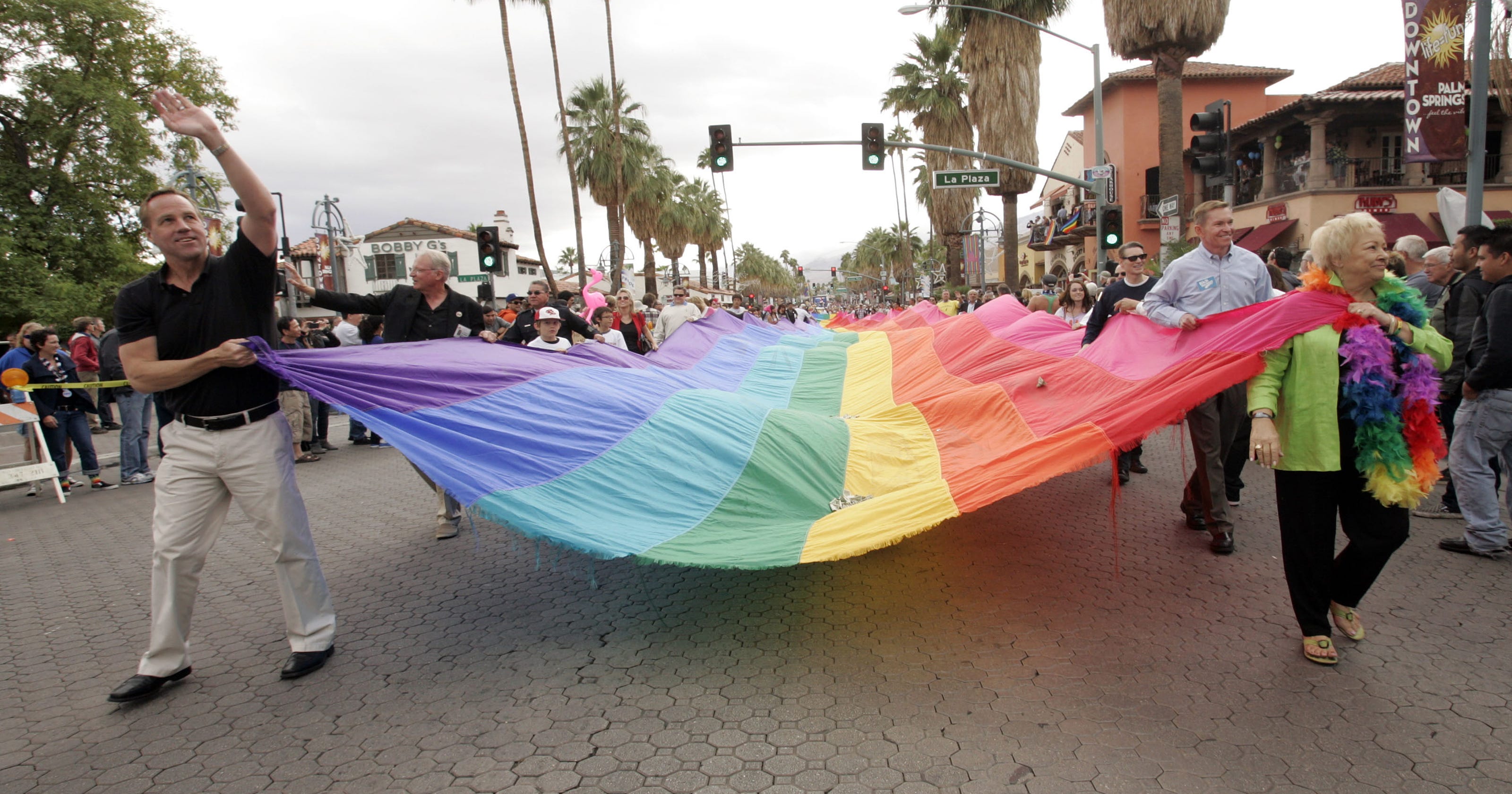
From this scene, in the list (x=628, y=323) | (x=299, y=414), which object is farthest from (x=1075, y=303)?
(x=299, y=414)

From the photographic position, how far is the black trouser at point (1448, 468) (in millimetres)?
5340

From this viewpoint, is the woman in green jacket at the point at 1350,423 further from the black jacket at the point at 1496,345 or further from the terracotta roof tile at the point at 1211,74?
the terracotta roof tile at the point at 1211,74

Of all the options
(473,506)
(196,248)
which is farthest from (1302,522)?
(196,248)

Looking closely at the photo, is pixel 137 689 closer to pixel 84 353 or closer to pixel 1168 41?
pixel 84 353

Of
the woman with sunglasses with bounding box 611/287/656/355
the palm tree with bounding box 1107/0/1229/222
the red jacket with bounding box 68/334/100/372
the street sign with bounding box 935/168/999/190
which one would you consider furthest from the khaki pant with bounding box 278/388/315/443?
the palm tree with bounding box 1107/0/1229/222

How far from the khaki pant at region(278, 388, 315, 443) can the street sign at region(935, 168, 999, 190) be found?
13.2m

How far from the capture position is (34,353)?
9117mm

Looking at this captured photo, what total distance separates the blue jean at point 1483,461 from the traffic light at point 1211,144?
23.6 feet

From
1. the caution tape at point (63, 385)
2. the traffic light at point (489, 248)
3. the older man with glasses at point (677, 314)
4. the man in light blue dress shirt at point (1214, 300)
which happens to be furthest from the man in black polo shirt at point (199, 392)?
the traffic light at point (489, 248)

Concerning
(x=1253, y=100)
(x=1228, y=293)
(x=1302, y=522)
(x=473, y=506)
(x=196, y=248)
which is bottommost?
(x=1302, y=522)

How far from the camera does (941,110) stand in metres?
31.5

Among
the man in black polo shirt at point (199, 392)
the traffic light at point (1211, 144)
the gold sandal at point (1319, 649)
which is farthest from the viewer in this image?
the traffic light at point (1211, 144)

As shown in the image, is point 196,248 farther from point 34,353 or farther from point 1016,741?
point 34,353

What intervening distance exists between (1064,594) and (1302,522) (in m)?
1.24
